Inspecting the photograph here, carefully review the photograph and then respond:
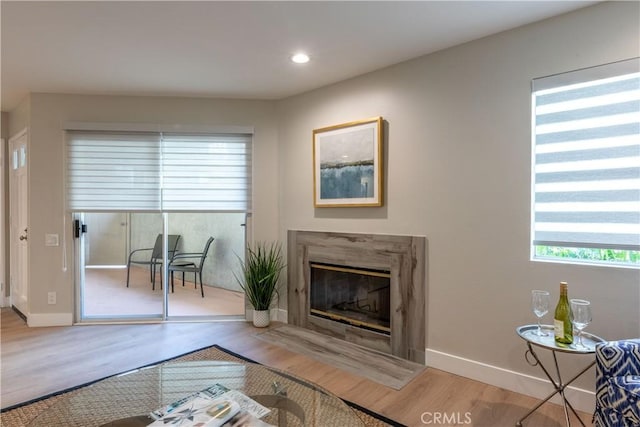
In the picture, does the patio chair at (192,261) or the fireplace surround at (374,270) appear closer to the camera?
the fireplace surround at (374,270)

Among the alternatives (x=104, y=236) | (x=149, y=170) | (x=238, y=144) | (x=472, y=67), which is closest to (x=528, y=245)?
(x=472, y=67)

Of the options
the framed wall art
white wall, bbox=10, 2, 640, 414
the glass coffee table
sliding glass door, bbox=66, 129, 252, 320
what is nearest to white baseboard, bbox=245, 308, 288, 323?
sliding glass door, bbox=66, 129, 252, 320

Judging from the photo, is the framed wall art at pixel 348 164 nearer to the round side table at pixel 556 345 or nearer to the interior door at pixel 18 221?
the round side table at pixel 556 345

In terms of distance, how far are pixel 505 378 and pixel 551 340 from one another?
0.70m

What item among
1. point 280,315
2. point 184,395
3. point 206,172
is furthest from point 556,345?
point 206,172

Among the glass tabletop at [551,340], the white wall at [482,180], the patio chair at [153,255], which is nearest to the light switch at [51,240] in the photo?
the patio chair at [153,255]

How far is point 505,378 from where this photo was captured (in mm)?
2371

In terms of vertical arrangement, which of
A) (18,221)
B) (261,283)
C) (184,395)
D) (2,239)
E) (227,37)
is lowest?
(184,395)

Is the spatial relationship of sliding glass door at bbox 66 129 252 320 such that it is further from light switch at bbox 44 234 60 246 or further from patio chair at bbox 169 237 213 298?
light switch at bbox 44 234 60 246

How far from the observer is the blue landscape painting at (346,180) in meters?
3.08

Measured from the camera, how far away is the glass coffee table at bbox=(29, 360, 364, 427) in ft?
5.06

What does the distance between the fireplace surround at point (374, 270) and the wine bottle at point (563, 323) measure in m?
1.02

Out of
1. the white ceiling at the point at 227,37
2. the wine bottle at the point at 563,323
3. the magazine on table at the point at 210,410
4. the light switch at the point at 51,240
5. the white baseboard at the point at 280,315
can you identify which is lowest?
the white baseboard at the point at 280,315

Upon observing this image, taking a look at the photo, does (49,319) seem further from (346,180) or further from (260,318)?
(346,180)
